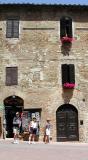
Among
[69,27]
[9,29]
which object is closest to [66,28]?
[69,27]

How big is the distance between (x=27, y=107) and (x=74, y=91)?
3.47 meters

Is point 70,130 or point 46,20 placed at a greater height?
point 46,20

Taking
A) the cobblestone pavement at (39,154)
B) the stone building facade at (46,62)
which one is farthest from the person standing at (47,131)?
the cobblestone pavement at (39,154)

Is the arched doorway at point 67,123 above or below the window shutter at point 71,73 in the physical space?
below

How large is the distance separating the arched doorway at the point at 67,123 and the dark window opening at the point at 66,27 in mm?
5099

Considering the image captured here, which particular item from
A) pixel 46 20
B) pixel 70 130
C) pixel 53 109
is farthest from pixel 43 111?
pixel 46 20

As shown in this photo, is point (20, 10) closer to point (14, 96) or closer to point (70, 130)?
point (14, 96)

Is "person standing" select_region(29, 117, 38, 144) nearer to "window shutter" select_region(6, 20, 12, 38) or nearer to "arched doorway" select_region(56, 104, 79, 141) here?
"arched doorway" select_region(56, 104, 79, 141)

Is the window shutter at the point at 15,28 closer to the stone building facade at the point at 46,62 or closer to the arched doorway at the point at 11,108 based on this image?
the stone building facade at the point at 46,62

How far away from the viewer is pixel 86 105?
86.5 feet

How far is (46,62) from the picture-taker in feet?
87.4

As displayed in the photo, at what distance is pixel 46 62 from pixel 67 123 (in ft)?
14.9

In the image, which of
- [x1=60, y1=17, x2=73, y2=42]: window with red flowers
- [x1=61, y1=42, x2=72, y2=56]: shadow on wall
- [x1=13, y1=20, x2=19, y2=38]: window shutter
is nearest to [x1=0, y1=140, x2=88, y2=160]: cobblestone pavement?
[x1=61, y1=42, x2=72, y2=56]: shadow on wall

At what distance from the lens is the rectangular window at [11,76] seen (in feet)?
86.3
